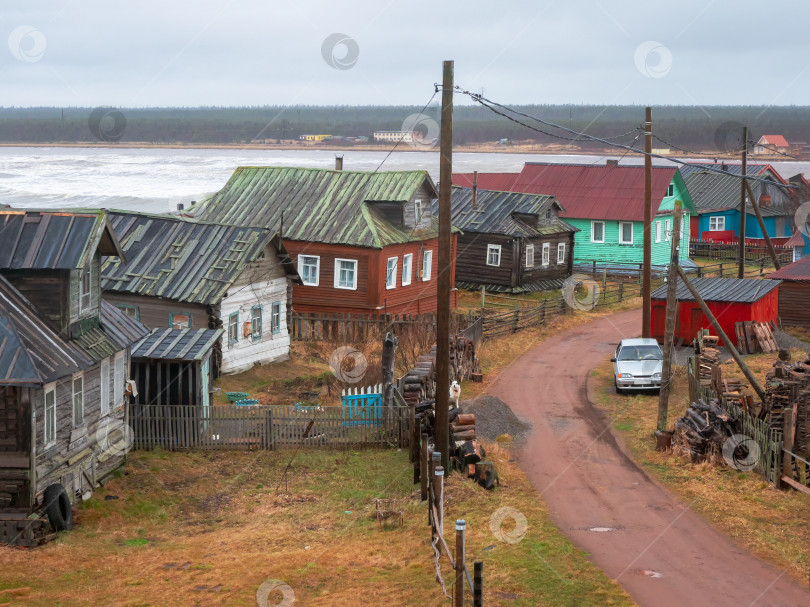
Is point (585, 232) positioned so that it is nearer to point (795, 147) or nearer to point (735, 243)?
point (735, 243)

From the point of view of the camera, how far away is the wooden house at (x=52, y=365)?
1844 cm

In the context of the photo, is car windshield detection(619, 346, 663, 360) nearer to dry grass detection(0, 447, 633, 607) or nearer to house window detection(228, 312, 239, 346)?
dry grass detection(0, 447, 633, 607)

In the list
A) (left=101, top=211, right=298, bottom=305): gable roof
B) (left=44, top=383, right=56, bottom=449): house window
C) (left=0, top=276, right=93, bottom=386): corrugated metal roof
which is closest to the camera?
(left=0, top=276, right=93, bottom=386): corrugated metal roof

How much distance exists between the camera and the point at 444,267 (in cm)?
2019

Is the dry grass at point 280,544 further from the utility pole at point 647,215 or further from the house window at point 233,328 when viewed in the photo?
the utility pole at point 647,215

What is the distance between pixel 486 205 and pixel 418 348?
19.4 metres

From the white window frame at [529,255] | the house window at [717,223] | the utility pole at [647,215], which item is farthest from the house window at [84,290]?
the house window at [717,223]

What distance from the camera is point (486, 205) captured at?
53719 mm

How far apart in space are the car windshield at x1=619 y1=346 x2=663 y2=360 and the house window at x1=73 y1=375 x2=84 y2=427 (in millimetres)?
18124

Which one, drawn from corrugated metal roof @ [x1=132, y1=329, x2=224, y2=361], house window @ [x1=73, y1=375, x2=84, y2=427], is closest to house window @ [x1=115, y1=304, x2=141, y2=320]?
corrugated metal roof @ [x1=132, y1=329, x2=224, y2=361]

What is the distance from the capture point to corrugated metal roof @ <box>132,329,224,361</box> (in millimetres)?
26000

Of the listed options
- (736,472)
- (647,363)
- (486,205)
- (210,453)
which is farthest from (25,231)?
(486,205)

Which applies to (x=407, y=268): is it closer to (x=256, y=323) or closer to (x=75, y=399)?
(x=256, y=323)

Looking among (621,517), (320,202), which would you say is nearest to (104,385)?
(621,517)
